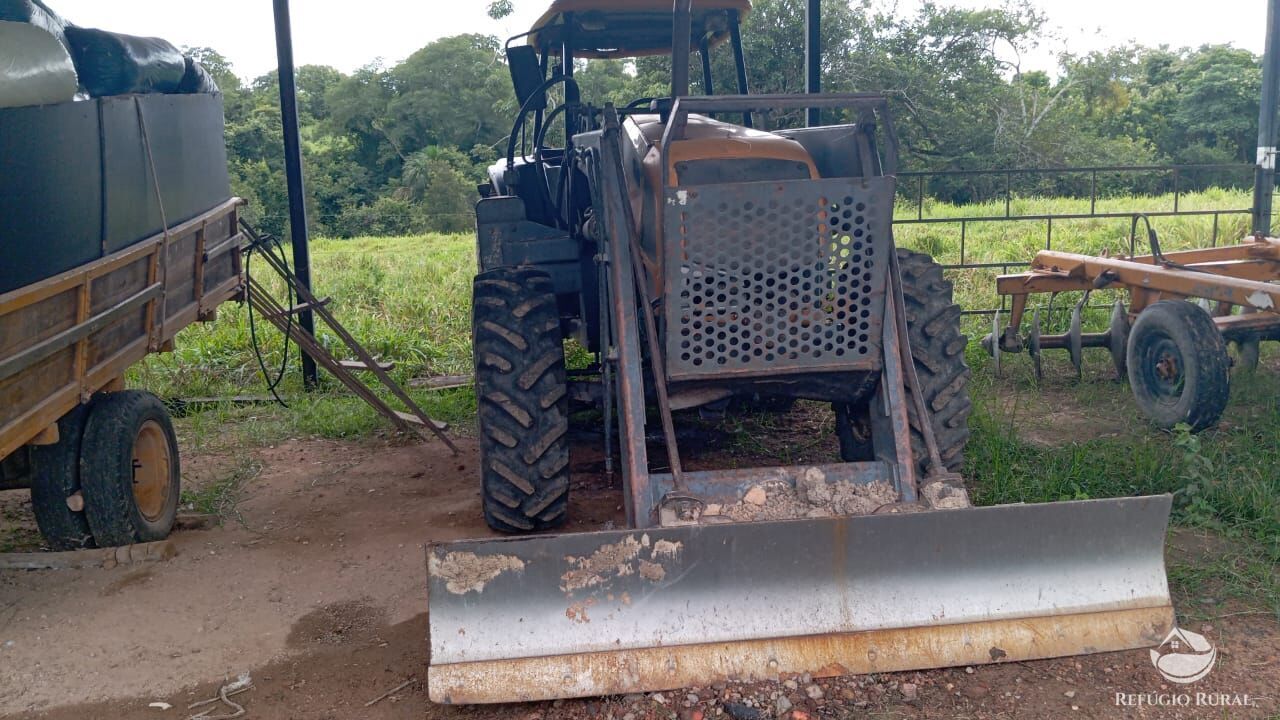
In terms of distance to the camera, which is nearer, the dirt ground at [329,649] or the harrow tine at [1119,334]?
the dirt ground at [329,649]

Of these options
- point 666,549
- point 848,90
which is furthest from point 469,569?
point 848,90

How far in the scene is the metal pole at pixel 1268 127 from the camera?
7.68 m

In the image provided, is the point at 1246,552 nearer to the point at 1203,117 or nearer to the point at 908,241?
the point at 908,241

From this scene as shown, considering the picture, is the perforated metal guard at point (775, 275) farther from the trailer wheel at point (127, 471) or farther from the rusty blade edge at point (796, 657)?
the trailer wheel at point (127, 471)

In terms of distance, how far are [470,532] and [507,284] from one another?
1135 mm

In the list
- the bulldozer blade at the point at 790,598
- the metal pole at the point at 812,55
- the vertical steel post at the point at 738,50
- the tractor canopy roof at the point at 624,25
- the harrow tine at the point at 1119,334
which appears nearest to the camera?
the bulldozer blade at the point at 790,598

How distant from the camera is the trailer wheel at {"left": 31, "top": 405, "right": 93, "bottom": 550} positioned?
167 inches

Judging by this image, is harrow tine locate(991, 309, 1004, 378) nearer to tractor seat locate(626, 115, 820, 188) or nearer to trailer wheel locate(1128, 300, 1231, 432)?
trailer wheel locate(1128, 300, 1231, 432)

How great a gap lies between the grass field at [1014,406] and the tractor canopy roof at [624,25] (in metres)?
2.51

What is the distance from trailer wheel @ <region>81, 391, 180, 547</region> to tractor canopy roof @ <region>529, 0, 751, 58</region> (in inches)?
106

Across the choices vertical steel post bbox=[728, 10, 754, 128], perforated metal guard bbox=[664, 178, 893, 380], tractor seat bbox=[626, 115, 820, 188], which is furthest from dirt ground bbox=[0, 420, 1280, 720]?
vertical steel post bbox=[728, 10, 754, 128]

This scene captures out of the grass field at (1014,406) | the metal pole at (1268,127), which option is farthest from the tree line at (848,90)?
the metal pole at (1268,127)

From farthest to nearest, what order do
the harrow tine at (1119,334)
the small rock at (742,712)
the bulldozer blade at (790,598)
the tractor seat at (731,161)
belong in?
the harrow tine at (1119,334)
the tractor seat at (731,161)
the bulldozer blade at (790,598)
the small rock at (742,712)

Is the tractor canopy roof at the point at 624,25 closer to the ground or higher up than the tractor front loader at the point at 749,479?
higher up
